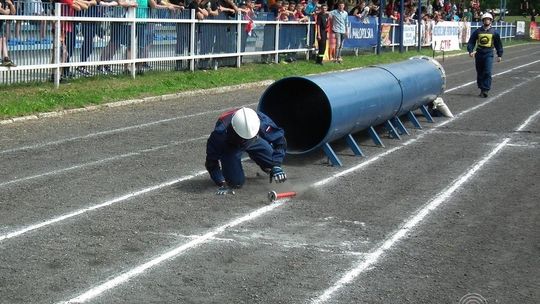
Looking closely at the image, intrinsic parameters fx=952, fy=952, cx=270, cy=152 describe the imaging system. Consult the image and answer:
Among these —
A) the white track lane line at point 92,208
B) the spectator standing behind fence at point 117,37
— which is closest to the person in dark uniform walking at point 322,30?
the spectator standing behind fence at point 117,37

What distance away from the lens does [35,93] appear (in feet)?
57.6

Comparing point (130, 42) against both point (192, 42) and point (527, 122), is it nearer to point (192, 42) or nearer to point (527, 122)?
point (192, 42)

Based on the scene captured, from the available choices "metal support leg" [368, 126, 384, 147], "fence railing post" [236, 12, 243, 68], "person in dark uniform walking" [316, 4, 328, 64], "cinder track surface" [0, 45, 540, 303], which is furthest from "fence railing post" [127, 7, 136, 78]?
"person in dark uniform walking" [316, 4, 328, 64]

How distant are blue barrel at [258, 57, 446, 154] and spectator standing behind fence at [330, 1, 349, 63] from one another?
1525 cm

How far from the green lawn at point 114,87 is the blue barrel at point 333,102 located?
474cm

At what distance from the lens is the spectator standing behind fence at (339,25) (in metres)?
30.8

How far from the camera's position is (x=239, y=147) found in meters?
10.2

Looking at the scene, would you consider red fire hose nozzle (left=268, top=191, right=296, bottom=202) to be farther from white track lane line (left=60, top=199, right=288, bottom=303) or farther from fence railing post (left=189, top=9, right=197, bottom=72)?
fence railing post (left=189, top=9, right=197, bottom=72)

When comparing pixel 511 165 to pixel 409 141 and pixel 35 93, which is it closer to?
pixel 409 141

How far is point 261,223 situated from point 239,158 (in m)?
1.61

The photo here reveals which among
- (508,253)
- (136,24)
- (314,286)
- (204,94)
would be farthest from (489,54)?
(314,286)

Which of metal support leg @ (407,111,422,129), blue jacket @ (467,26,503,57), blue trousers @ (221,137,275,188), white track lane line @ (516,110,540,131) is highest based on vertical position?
blue jacket @ (467,26,503,57)

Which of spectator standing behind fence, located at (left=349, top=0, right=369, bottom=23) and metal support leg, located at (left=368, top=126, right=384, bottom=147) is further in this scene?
spectator standing behind fence, located at (left=349, top=0, right=369, bottom=23)

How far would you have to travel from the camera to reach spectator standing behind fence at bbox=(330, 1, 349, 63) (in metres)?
A: 30.8
